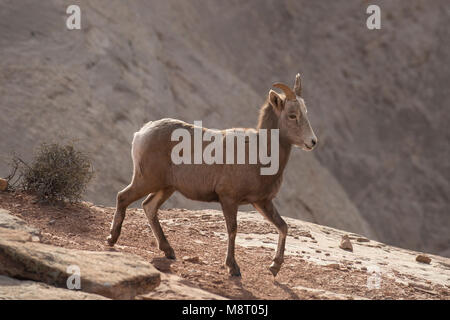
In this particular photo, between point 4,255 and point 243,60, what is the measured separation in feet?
65.8

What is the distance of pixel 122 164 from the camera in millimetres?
15844

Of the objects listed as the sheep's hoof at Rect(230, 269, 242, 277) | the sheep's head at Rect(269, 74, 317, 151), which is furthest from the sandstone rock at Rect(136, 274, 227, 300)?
the sheep's head at Rect(269, 74, 317, 151)

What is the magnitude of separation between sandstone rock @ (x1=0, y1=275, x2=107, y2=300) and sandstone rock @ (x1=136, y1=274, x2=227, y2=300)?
1.77ft

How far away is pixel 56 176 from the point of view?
9.07m

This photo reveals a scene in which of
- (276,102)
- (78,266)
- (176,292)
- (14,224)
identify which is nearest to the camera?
(78,266)

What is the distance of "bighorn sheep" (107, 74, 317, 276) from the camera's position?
23.6ft

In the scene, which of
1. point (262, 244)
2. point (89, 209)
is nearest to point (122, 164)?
point (89, 209)

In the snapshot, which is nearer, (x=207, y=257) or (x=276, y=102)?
(x=276, y=102)

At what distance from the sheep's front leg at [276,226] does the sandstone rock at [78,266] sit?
1.86 meters

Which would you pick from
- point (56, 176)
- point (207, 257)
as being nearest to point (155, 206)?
point (207, 257)

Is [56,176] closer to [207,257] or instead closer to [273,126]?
[207,257]

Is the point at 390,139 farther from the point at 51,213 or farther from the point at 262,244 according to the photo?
the point at 51,213

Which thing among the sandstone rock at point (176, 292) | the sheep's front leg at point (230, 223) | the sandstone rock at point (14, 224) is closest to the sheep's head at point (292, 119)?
the sheep's front leg at point (230, 223)

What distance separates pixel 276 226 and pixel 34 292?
3132mm
